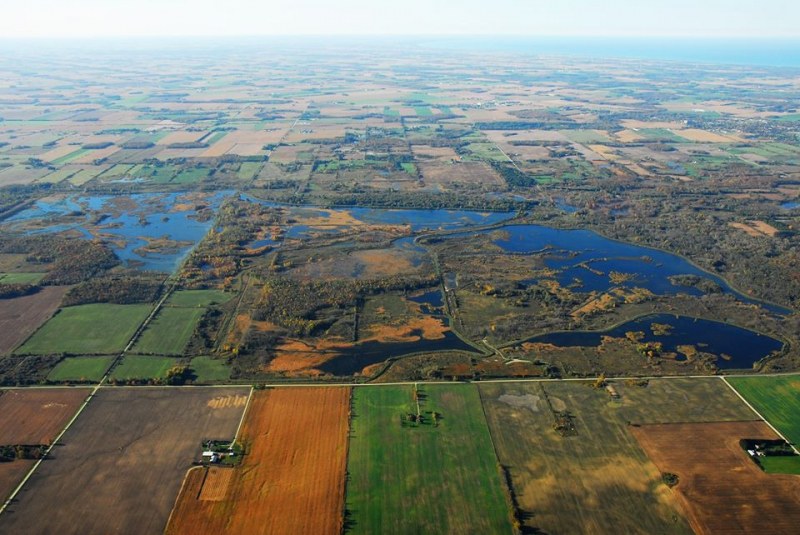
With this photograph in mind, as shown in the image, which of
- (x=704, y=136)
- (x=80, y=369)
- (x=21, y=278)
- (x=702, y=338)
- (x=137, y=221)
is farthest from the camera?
(x=704, y=136)

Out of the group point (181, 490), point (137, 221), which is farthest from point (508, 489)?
point (137, 221)

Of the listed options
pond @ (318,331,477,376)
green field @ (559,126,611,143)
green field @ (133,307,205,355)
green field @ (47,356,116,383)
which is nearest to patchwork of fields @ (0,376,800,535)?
green field @ (47,356,116,383)

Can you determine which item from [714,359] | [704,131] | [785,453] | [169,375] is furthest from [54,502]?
[704,131]

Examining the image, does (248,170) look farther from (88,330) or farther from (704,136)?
(704,136)

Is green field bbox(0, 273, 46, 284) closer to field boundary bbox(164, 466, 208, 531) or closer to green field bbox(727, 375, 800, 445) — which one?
field boundary bbox(164, 466, 208, 531)

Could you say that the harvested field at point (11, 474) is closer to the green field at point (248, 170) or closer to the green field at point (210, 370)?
the green field at point (210, 370)
